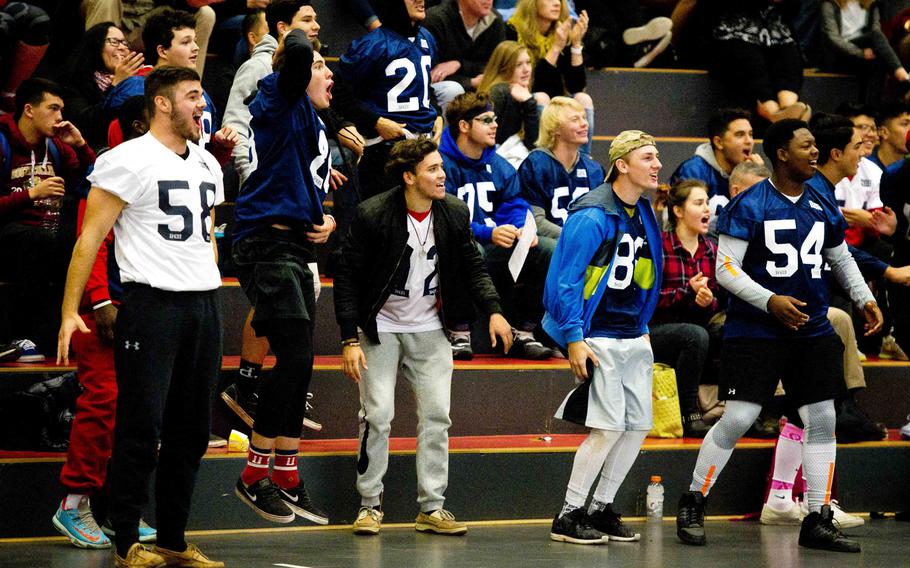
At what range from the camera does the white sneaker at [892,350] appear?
8711 mm

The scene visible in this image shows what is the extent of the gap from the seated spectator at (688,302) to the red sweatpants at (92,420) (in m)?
3.14

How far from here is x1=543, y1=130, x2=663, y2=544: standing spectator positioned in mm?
6367

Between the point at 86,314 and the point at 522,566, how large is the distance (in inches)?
85.2

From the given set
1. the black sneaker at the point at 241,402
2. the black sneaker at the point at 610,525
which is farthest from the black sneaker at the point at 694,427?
the black sneaker at the point at 241,402

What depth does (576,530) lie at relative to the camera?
6406mm

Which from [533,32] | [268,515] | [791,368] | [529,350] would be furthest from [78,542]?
[533,32]

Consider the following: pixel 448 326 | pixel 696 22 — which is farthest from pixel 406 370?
pixel 696 22

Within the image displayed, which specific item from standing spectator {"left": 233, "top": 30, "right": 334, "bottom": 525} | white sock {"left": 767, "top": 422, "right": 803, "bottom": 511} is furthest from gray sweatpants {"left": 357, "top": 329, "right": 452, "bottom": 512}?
white sock {"left": 767, "top": 422, "right": 803, "bottom": 511}

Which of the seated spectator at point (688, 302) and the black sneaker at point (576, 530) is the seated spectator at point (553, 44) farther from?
the black sneaker at point (576, 530)

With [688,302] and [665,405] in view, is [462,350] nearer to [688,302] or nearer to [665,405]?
[665,405]

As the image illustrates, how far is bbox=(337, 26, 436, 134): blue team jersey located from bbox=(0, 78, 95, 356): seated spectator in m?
1.62

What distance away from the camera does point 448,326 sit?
661 cm

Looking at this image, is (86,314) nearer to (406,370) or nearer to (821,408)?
(406,370)

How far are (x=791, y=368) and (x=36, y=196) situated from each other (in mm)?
3755
